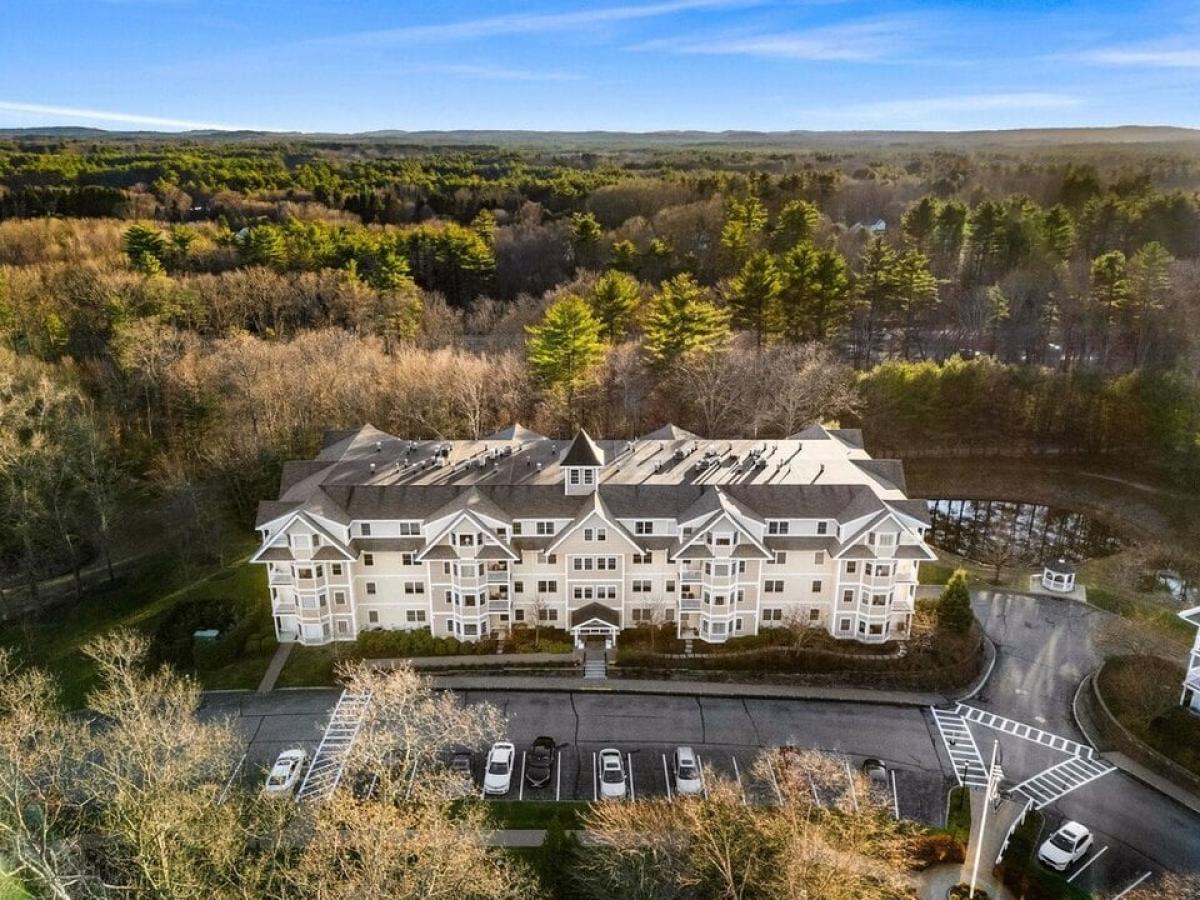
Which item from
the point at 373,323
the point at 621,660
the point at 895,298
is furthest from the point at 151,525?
the point at 895,298

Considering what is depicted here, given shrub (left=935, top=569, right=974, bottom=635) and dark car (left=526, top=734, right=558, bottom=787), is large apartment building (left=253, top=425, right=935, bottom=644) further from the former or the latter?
dark car (left=526, top=734, right=558, bottom=787)

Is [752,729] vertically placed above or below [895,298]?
below

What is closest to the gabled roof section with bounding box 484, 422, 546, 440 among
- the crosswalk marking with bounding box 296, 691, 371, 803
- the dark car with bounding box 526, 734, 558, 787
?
the crosswalk marking with bounding box 296, 691, 371, 803

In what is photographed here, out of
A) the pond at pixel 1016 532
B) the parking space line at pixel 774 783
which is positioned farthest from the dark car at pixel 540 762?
the pond at pixel 1016 532

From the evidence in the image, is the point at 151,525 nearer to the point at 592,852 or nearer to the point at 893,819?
the point at 592,852

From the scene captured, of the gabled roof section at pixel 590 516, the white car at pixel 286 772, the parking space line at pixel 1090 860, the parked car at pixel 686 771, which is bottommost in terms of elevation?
the parking space line at pixel 1090 860

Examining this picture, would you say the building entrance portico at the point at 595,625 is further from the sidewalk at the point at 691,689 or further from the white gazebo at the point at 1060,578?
the white gazebo at the point at 1060,578

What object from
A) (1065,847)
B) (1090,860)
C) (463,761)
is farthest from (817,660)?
(463,761)
